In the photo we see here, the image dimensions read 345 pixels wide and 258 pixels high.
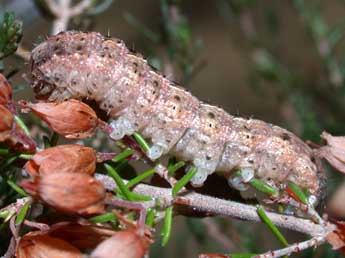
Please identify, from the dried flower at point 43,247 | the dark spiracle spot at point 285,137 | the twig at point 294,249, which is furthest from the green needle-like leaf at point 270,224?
the dried flower at point 43,247

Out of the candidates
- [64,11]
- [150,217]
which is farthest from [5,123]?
[64,11]

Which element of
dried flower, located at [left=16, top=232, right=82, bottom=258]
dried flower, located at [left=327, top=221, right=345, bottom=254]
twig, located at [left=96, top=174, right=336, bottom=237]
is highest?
dried flower, located at [left=327, top=221, right=345, bottom=254]

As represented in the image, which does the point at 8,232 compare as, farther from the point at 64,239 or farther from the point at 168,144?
the point at 168,144

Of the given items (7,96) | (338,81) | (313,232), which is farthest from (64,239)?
(338,81)

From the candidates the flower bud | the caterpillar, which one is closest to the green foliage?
the caterpillar

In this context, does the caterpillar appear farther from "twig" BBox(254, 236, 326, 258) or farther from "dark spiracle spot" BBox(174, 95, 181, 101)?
"twig" BBox(254, 236, 326, 258)

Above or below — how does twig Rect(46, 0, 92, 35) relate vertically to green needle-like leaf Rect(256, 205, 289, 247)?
above
